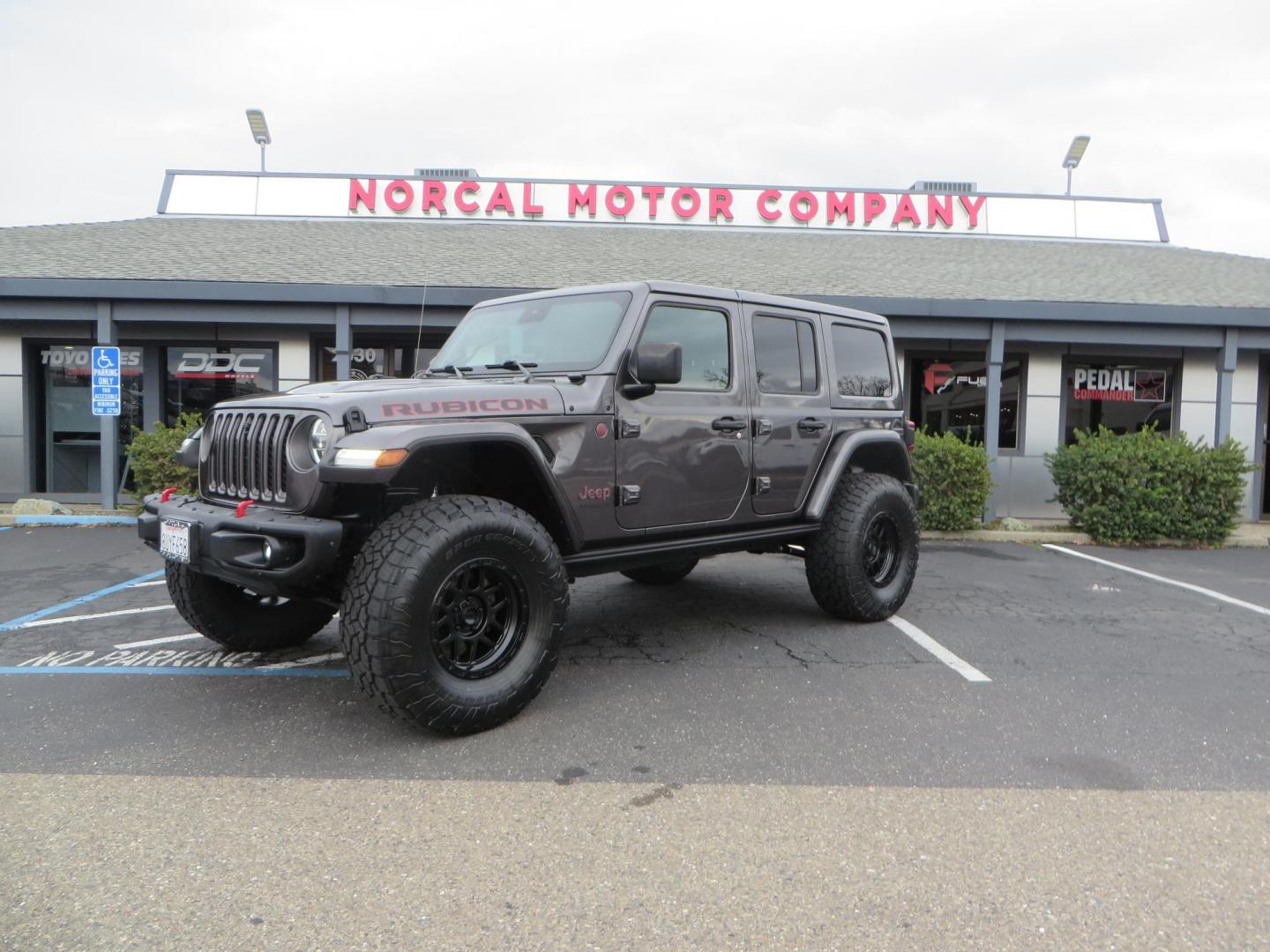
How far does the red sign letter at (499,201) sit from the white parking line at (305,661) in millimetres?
13995

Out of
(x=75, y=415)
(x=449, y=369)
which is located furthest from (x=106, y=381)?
(x=449, y=369)

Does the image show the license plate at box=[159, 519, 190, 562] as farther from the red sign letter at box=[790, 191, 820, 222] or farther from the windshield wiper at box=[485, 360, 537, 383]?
the red sign letter at box=[790, 191, 820, 222]

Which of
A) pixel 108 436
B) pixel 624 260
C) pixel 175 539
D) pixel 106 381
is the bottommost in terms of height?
pixel 175 539

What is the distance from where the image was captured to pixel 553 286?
437 inches

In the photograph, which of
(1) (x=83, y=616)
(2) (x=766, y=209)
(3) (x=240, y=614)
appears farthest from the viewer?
(2) (x=766, y=209)

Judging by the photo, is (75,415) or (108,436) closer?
(108,436)

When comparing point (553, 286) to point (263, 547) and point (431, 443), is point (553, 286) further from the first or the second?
point (263, 547)

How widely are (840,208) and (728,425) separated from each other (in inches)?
574

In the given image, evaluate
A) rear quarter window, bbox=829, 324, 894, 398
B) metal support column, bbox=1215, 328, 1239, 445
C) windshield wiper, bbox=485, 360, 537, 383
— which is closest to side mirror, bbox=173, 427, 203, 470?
windshield wiper, bbox=485, 360, 537, 383

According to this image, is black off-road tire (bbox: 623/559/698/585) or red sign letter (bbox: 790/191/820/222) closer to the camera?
black off-road tire (bbox: 623/559/698/585)

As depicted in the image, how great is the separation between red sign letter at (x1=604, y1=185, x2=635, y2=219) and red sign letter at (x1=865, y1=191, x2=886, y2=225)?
16.2 ft

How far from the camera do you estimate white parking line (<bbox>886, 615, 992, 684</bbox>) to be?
169 inches

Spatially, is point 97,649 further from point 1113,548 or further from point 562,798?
point 1113,548

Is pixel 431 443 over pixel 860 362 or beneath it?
beneath
